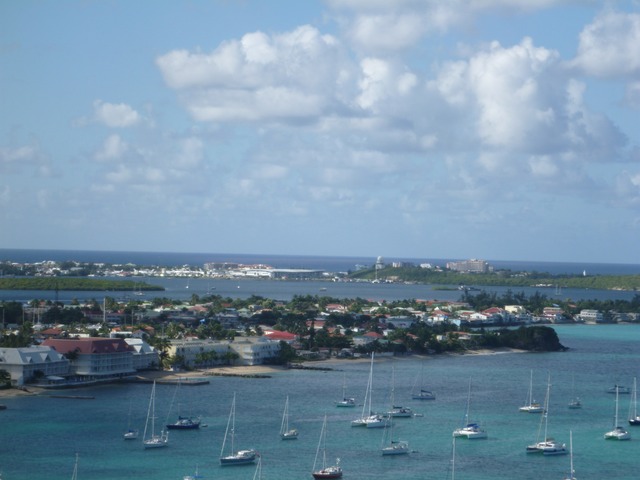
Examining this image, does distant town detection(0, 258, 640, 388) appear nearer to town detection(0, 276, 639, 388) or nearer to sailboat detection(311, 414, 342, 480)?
town detection(0, 276, 639, 388)

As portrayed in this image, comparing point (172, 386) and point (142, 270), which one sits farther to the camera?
point (142, 270)

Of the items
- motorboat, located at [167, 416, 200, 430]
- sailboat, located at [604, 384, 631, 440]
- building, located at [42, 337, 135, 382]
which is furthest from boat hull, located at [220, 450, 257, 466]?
building, located at [42, 337, 135, 382]

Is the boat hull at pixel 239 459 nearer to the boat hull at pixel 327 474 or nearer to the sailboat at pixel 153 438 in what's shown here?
the boat hull at pixel 327 474

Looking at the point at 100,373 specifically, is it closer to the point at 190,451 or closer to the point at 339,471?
the point at 190,451

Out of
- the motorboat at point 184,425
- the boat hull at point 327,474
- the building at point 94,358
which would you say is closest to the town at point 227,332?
the building at point 94,358

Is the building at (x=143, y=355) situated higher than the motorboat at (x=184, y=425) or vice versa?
the building at (x=143, y=355)

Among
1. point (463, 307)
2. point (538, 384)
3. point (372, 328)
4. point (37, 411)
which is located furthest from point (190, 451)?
point (463, 307)
